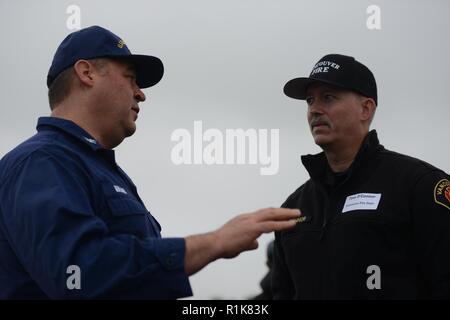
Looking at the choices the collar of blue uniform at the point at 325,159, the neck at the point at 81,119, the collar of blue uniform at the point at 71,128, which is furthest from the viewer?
the collar of blue uniform at the point at 325,159

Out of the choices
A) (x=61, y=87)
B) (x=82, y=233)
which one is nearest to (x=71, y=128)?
(x=61, y=87)

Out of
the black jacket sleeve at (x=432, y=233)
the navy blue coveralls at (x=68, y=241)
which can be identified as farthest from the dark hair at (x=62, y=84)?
the black jacket sleeve at (x=432, y=233)

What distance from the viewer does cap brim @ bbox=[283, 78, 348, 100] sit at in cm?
518

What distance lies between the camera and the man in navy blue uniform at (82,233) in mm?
2729

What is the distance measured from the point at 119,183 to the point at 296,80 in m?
2.17

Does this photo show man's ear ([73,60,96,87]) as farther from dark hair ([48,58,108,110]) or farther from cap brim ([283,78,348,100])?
cap brim ([283,78,348,100])

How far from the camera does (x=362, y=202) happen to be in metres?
4.49

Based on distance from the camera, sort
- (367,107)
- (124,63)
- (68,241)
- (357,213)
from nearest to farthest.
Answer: (68,241) → (124,63) → (357,213) → (367,107)

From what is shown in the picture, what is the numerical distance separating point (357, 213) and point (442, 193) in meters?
0.57

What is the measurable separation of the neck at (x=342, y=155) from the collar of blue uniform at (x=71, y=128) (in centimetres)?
205

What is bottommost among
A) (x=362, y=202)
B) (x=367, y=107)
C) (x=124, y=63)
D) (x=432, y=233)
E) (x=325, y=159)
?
(x=432, y=233)

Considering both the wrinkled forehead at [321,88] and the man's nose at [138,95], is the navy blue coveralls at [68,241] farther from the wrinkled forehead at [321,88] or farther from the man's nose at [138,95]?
the wrinkled forehead at [321,88]

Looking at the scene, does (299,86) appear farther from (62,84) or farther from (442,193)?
(62,84)
